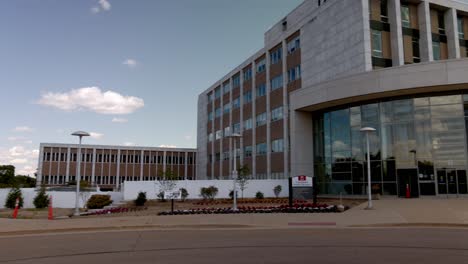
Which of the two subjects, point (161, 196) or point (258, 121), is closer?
point (161, 196)

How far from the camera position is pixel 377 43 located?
1524 inches

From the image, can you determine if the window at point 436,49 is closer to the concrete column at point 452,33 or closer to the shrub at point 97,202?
the concrete column at point 452,33

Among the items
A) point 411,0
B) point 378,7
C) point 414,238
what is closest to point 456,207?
point 414,238

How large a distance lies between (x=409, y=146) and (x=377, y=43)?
463 inches

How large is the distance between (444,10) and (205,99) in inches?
1762

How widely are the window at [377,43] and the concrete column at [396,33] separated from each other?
150cm

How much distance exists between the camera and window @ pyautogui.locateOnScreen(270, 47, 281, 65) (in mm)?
51781

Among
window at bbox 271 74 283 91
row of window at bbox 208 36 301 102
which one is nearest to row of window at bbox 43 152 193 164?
row of window at bbox 208 36 301 102

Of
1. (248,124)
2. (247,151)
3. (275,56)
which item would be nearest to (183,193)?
(247,151)

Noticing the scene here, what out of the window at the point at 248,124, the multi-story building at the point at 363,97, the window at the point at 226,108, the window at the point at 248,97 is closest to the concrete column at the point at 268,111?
the multi-story building at the point at 363,97

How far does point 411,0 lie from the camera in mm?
41531

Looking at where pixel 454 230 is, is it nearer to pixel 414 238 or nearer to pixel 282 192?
pixel 414 238

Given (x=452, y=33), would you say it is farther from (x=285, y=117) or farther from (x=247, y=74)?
(x=247, y=74)

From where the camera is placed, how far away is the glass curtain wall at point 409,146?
30047mm
